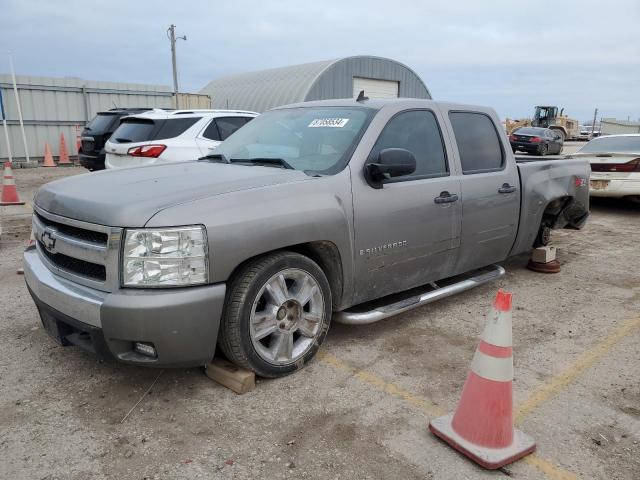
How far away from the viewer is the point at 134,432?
108 inches

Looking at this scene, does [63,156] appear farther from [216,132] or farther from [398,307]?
[398,307]

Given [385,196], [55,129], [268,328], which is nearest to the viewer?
[268,328]

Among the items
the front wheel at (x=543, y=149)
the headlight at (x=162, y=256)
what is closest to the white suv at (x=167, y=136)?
the headlight at (x=162, y=256)

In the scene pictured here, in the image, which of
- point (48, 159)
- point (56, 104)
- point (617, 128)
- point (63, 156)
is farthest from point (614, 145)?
point (617, 128)

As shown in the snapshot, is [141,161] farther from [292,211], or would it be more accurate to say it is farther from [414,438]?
[414,438]

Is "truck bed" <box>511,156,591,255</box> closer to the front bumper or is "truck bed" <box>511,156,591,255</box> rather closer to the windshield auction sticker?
the windshield auction sticker

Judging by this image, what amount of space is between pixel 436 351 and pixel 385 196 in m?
1.18

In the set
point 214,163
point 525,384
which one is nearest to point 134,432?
point 214,163

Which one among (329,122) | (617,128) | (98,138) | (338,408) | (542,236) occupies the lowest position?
(617,128)

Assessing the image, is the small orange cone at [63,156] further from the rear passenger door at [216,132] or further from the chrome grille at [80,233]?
the chrome grille at [80,233]

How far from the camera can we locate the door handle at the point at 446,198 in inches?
159

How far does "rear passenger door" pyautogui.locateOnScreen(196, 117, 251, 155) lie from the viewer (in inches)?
314

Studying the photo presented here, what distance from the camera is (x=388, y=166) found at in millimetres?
3488

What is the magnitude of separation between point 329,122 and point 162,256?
1.85 meters
